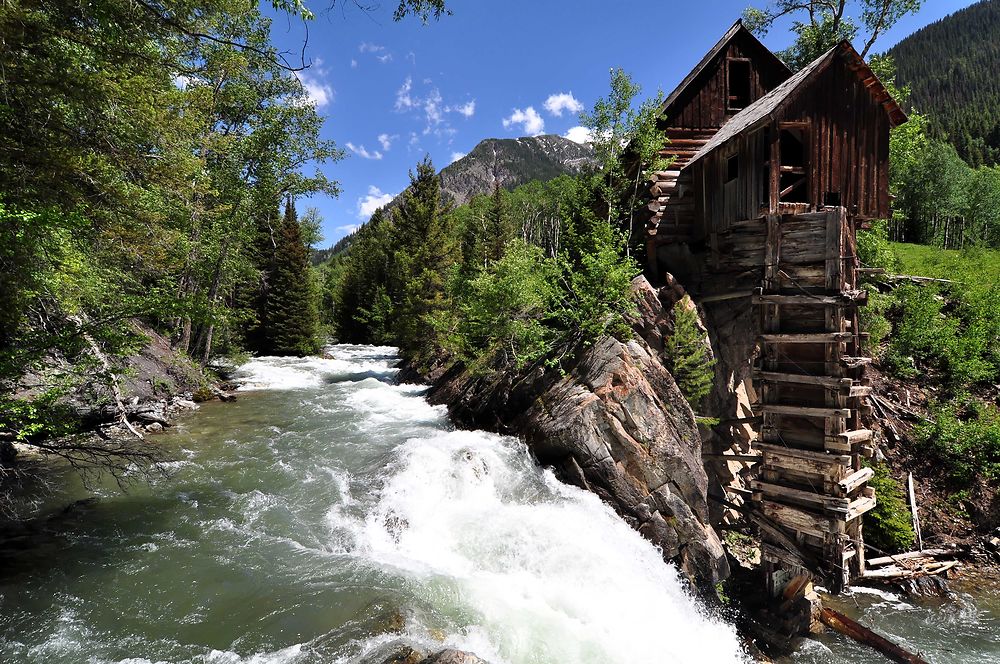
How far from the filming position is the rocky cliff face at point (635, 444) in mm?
9250

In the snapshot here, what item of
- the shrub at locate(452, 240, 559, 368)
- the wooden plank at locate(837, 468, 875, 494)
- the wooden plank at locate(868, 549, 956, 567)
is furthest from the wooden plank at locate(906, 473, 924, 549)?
the shrub at locate(452, 240, 559, 368)

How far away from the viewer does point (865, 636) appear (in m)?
8.35

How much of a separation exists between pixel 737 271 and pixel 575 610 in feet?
33.2

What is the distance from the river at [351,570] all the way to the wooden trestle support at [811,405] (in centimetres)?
323

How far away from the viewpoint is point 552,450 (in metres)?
10.5

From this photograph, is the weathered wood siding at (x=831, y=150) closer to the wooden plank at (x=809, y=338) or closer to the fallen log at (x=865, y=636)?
the wooden plank at (x=809, y=338)

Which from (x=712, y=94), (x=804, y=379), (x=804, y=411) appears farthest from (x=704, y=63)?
(x=804, y=411)

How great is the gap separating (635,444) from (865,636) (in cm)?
552

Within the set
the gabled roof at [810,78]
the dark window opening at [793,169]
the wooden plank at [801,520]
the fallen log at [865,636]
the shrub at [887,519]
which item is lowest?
the fallen log at [865,636]

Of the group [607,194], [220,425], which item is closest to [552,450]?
[607,194]

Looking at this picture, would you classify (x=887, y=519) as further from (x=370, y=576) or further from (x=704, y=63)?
(x=704, y=63)

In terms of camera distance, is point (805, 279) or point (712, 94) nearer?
point (805, 279)

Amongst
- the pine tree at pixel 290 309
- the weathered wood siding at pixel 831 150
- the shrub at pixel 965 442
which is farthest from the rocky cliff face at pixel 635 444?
the pine tree at pixel 290 309

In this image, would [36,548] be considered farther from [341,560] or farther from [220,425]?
[220,425]
